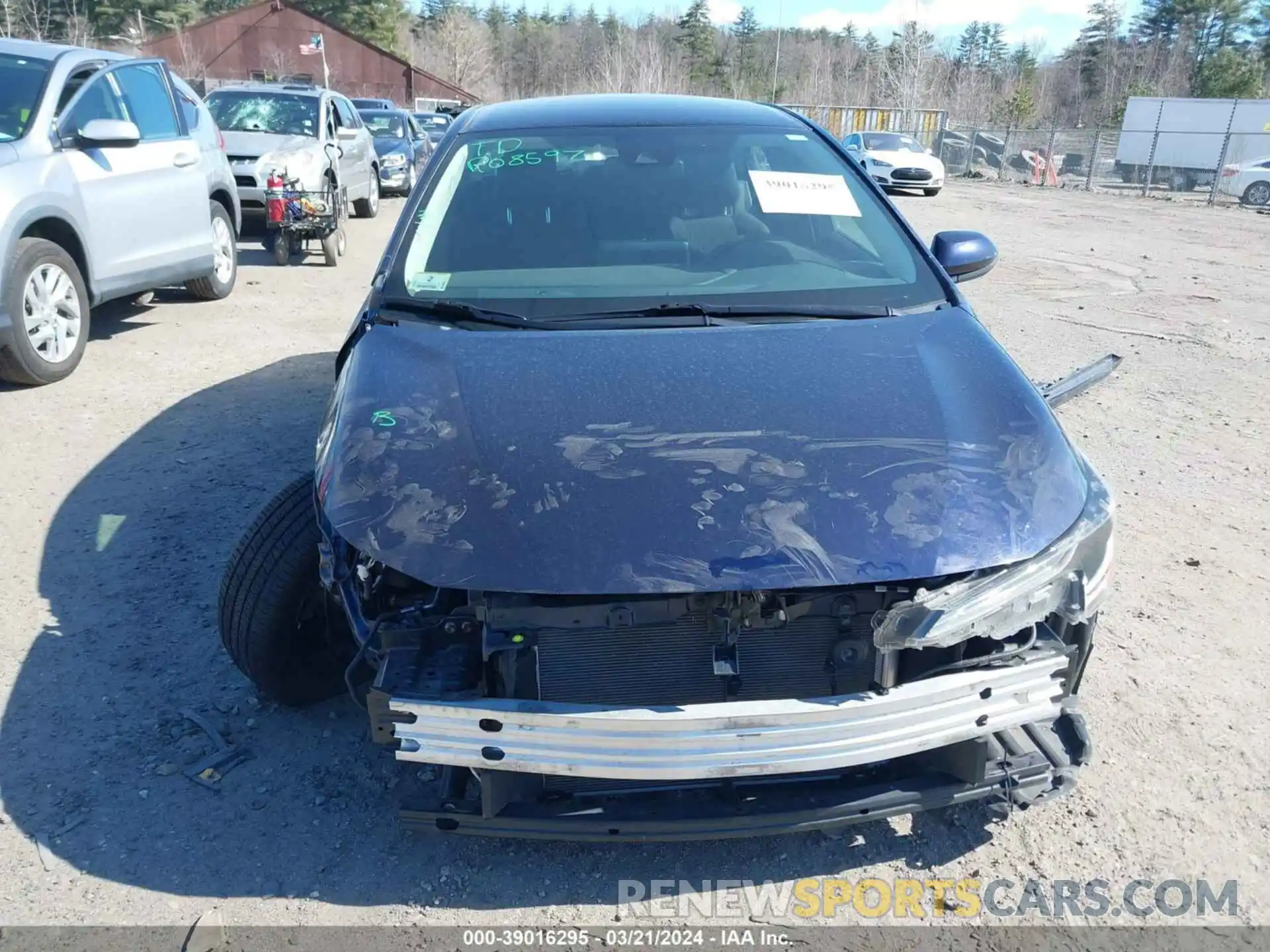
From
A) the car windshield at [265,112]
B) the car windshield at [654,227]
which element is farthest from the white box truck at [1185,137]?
the car windshield at [654,227]

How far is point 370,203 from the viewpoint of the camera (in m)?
13.9

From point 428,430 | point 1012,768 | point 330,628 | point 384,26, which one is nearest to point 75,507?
point 330,628

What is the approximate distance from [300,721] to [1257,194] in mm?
27920

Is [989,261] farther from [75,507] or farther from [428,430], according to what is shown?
[75,507]

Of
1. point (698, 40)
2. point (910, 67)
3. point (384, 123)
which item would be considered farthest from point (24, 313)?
point (698, 40)

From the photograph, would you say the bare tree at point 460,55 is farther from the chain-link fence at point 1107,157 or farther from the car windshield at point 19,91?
the car windshield at point 19,91

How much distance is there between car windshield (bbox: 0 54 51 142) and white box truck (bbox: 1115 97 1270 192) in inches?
1186

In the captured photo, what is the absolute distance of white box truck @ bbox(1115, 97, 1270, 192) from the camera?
29.3 metres

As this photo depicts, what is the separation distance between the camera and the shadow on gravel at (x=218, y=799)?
238cm

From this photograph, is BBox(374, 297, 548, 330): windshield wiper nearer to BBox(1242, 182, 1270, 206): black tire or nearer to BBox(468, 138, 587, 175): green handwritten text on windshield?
BBox(468, 138, 587, 175): green handwritten text on windshield

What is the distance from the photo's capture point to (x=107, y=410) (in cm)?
544

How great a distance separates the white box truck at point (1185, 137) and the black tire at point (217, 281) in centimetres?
2839

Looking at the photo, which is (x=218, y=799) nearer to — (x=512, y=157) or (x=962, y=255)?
(x=512, y=157)

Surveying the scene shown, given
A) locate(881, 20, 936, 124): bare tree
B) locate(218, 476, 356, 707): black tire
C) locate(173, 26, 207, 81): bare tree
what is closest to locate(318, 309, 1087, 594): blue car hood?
locate(218, 476, 356, 707): black tire
